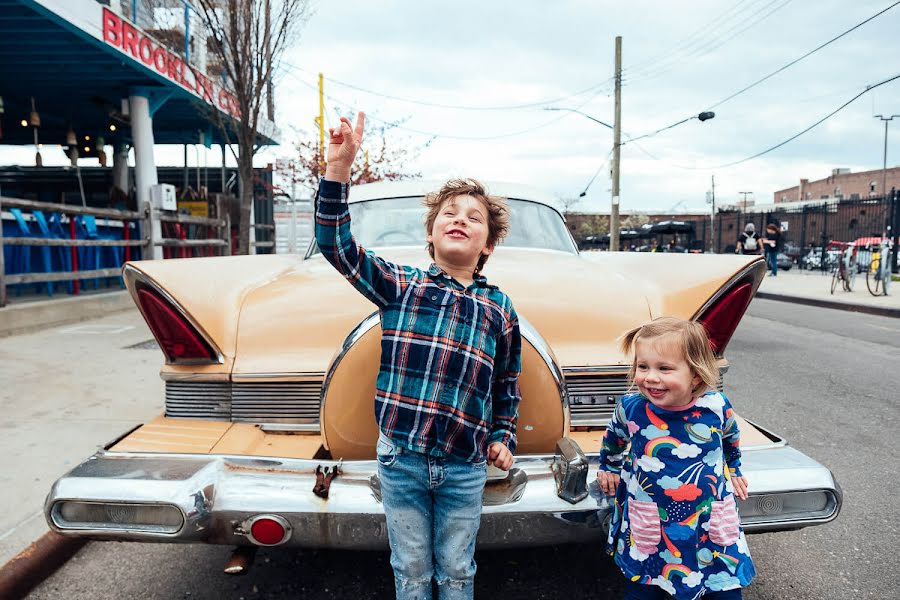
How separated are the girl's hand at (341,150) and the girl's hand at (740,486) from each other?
4.25 ft

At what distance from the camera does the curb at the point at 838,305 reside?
10.6 metres

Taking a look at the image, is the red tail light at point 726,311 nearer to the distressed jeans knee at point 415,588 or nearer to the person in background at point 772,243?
the distressed jeans knee at point 415,588

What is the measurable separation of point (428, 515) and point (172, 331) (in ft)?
3.67

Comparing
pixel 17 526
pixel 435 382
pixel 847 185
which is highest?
pixel 847 185

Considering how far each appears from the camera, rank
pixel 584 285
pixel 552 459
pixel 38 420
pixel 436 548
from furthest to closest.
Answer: pixel 38 420 < pixel 584 285 < pixel 552 459 < pixel 436 548

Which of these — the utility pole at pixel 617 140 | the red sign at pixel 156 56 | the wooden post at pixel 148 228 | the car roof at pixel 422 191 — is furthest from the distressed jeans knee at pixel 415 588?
the utility pole at pixel 617 140

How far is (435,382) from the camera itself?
5.23 feet

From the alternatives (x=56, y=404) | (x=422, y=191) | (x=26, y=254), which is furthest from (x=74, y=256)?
(x=422, y=191)

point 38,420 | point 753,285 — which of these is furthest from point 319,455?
point 38,420

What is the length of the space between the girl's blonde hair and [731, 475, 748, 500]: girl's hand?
279 millimetres

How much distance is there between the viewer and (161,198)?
1021cm

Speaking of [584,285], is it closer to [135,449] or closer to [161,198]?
[135,449]

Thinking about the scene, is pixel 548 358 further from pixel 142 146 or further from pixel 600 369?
pixel 142 146

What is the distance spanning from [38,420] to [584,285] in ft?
10.9
